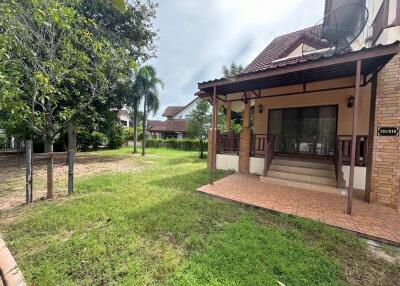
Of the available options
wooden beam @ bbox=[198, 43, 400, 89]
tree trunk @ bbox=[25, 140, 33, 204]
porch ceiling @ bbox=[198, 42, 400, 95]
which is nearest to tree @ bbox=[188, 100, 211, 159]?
porch ceiling @ bbox=[198, 42, 400, 95]

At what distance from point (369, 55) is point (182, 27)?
10.4 meters

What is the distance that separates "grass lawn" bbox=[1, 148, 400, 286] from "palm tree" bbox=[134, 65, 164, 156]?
1285 cm

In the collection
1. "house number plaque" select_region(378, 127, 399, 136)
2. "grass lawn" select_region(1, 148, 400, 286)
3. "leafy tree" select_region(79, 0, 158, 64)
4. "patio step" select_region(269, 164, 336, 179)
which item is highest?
"leafy tree" select_region(79, 0, 158, 64)

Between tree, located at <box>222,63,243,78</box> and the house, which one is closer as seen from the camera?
tree, located at <box>222,63,243,78</box>

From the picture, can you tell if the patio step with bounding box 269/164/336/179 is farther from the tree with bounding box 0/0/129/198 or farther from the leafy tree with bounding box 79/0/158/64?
the leafy tree with bounding box 79/0/158/64

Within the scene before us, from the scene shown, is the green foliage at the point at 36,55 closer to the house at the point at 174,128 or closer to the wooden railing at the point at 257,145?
the wooden railing at the point at 257,145

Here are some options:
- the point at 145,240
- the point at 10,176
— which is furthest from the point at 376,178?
the point at 10,176

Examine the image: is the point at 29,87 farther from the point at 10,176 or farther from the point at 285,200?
the point at 285,200

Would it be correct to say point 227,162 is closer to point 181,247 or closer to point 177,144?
point 181,247

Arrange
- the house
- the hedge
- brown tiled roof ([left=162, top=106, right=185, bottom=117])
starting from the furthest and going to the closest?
1. brown tiled roof ([left=162, top=106, right=185, bottom=117])
2. the house
3. the hedge

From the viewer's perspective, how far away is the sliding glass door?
24.3ft

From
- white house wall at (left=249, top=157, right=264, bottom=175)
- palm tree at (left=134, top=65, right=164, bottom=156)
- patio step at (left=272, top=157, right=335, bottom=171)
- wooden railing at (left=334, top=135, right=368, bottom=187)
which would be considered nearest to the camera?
wooden railing at (left=334, top=135, right=368, bottom=187)

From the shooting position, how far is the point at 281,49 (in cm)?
980

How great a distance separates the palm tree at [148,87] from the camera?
1573 centimetres
